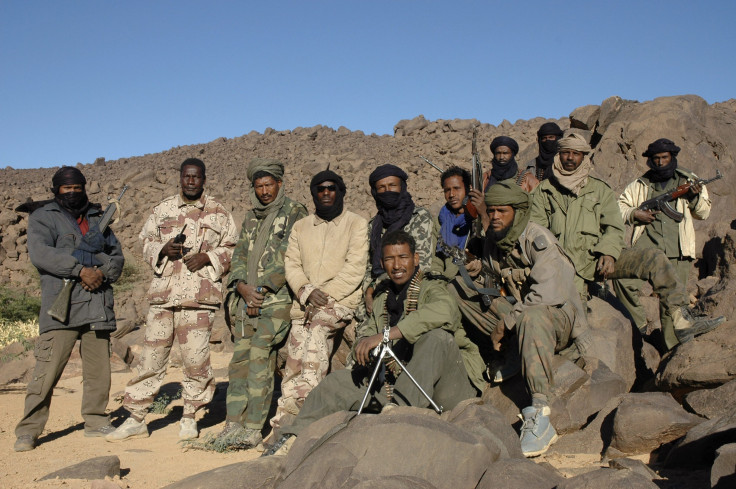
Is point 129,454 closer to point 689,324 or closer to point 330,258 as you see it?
point 330,258

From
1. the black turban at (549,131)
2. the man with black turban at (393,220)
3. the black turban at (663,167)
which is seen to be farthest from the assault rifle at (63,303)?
the black turban at (663,167)

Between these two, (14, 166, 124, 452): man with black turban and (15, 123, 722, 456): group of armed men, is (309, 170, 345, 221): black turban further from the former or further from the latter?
(14, 166, 124, 452): man with black turban

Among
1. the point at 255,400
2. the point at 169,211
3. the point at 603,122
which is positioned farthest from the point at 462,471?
the point at 603,122

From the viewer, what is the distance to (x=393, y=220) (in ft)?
18.4

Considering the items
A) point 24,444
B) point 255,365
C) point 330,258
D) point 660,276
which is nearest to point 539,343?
point 660,276

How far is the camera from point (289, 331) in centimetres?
581

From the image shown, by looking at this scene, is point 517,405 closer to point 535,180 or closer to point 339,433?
point 339,433

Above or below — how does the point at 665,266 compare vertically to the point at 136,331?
above

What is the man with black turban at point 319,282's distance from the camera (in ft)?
17.5

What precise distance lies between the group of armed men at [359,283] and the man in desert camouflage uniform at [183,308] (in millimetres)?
13

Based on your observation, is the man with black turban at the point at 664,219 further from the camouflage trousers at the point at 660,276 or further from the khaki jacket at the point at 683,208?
the camouflage trousers at the point at 660,276

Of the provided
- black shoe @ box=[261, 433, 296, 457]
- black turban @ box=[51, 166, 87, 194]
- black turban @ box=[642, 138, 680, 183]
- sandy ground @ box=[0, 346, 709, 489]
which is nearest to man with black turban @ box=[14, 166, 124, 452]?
black turban @ box=[51, 166, 87, 194]

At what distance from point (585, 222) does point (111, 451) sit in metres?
4.49

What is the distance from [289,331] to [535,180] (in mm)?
3007
